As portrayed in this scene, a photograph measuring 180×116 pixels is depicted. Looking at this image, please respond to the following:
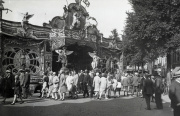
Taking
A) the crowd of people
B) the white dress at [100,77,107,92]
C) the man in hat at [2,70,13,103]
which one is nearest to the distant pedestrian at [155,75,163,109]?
the crowd of people

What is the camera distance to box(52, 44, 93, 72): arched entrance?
75.9 feet

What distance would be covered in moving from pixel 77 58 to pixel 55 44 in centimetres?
375

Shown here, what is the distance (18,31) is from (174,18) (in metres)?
12.8

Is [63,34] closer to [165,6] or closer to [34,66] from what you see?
[34,66]

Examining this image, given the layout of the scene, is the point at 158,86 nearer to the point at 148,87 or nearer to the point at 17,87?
the point at 148,87

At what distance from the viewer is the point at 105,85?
14969 mm

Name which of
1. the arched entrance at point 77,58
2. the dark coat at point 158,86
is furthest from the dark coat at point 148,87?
the arched entrance at point 77,58

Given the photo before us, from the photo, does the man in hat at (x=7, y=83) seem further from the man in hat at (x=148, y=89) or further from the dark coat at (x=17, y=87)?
the man in hat at (x=148, y=89)

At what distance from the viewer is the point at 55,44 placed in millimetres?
22172

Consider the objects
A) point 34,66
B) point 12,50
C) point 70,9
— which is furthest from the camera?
point 70,9

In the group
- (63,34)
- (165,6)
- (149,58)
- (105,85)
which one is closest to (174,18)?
(165,6)

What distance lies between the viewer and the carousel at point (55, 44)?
19781 millimetres

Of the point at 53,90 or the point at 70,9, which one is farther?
the point at 70,9

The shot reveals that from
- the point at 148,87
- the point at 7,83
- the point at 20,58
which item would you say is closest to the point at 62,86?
the point at 7,83
